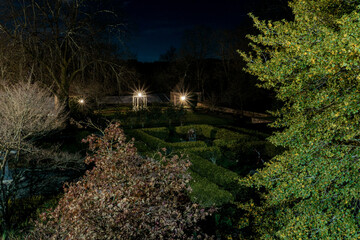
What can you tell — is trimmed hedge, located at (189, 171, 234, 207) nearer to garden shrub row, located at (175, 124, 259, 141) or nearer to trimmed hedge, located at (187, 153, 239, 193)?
trimmed hedge, located at (187, 153, 239, 193)

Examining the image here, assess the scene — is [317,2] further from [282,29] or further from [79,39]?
[79,39]

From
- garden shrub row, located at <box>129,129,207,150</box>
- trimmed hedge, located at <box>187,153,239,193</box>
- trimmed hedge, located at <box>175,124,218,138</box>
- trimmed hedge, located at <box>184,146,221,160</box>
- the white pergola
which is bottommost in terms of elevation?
trimmed hedge, located at <box>187,153,239,193</box>

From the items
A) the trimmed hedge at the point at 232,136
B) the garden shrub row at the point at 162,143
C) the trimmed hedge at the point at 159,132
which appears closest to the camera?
the garden shrub row at the point at 162,143

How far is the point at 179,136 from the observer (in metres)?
17.4

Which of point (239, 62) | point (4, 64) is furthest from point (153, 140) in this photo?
point (239, 62)

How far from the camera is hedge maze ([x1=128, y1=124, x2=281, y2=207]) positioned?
715 cm

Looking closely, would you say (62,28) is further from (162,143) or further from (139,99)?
(139,99)

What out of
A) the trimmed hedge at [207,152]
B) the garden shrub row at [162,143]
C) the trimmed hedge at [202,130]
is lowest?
the trimmed hedge at [207,152]

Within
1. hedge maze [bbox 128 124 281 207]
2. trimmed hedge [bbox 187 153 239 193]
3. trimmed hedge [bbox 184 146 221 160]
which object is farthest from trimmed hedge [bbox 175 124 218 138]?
trimmed hedge [bbox 187 153 239 193]

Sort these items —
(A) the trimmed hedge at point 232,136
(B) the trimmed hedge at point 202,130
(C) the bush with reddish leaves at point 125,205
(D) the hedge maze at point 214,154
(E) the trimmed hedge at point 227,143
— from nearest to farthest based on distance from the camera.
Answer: (C) the bush with reddish leaves at point 125,205 < (D) the hedge maze at point 214,154 < (E) the trimmed hedge at point 227,143 < (A) the trimmed hedge at point 232,136 < (B) the trimmed hedge at point 202,130

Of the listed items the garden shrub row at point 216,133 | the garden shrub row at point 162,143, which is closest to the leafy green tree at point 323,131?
the garden shrub row at point 162,143

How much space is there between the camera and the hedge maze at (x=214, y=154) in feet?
23.5

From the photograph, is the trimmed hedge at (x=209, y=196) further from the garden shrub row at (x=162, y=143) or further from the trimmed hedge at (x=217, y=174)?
the garden shrub row at (x=162, y=143)

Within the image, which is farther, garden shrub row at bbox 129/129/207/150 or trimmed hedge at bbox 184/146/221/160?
garden shrub row at bbox 129/129/207/150
